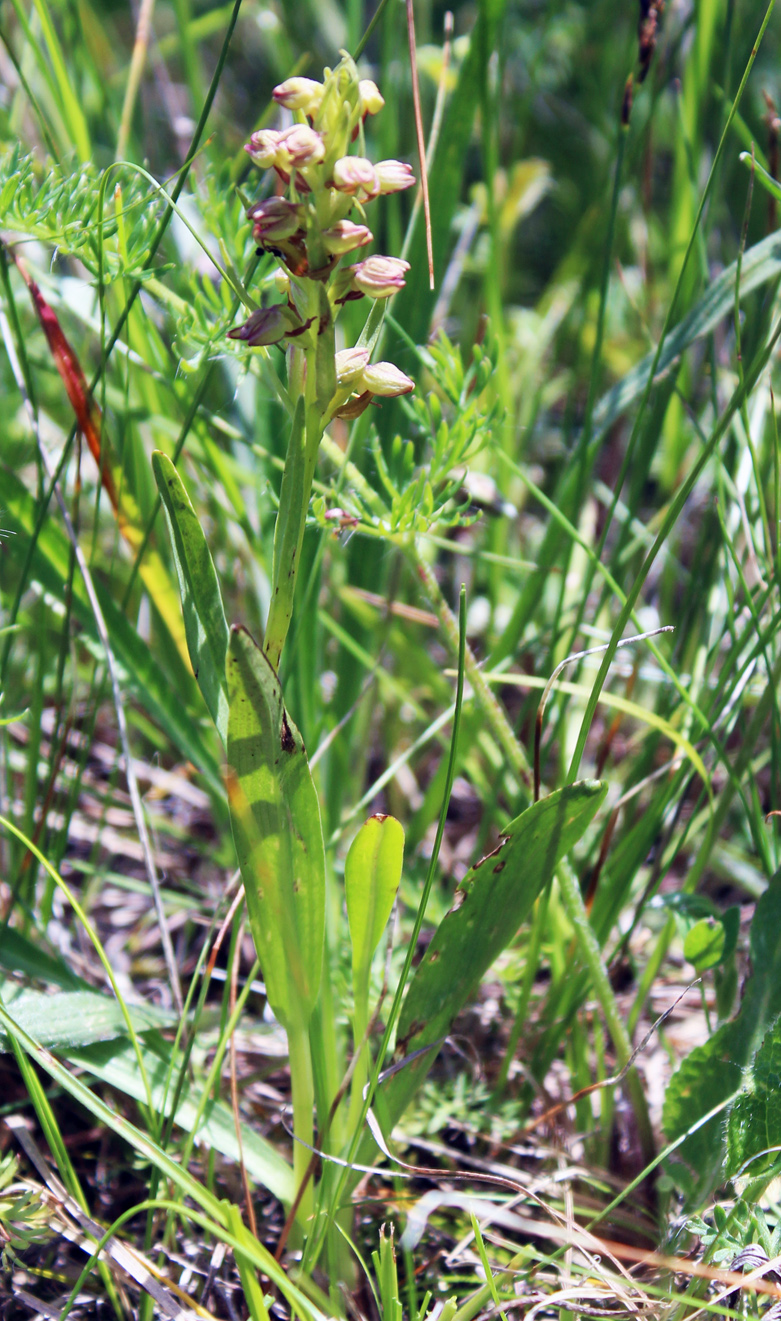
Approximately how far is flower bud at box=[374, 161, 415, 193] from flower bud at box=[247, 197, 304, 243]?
0.26 feet

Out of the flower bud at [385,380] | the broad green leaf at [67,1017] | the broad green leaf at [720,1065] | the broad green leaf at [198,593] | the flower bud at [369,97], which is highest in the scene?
the flower bud at [369,97]

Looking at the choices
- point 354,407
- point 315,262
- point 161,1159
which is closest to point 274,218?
point 315,262

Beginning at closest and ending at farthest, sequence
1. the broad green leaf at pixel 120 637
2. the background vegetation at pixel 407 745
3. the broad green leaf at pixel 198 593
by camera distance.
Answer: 1. the broad green leaf at pixel 198 593
2. the background vegetation at pixel 407 745
3. the broad green leaf at pixel 120 637

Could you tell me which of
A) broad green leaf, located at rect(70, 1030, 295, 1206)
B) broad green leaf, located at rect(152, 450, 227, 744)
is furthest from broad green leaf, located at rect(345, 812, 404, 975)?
broad green leaf, located at rect(70, 1030, 295, 1206)

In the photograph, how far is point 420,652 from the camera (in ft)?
5.07

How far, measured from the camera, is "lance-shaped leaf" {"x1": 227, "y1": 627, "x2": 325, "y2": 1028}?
727 mm

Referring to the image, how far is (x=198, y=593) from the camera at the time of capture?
83 cm

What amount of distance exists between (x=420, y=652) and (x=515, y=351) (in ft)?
3.04

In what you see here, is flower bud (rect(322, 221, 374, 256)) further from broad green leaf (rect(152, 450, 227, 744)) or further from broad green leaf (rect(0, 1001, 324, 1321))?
broad green leaf (rect(0, 1001, 324, 1321))

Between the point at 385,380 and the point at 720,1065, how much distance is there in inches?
29.1

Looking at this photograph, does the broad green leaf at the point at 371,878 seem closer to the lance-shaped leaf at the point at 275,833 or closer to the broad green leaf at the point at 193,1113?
the lance-shaped leaf at the point at 275,833

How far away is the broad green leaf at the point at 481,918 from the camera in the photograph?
2.70 ft

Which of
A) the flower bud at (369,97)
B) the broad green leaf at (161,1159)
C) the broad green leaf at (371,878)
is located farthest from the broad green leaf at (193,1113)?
the flower bud at (369,97)

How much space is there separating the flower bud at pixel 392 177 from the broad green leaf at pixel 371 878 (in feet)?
1.67
